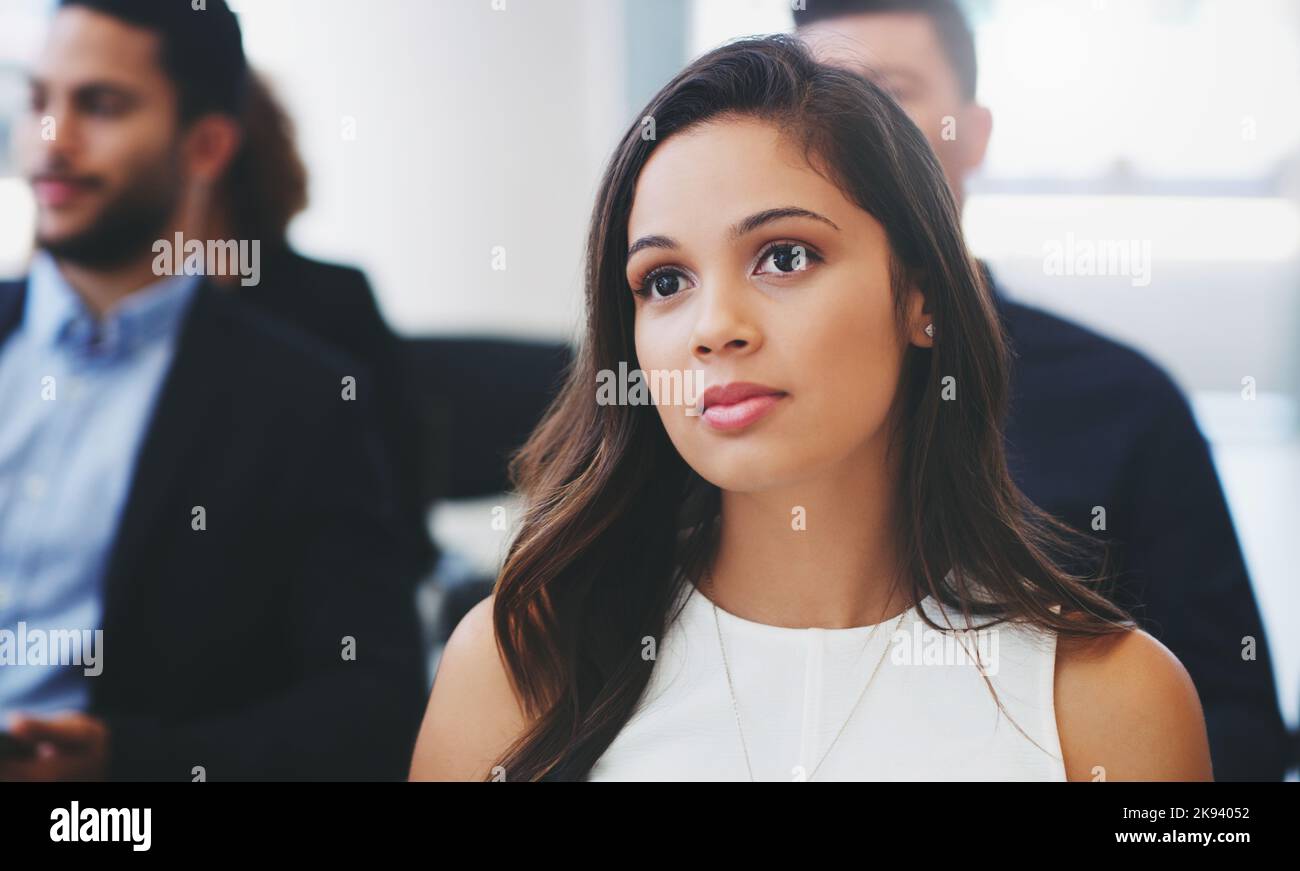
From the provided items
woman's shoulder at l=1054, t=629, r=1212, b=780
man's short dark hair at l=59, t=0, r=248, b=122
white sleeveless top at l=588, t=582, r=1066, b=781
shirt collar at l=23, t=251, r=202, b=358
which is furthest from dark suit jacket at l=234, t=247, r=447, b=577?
woman's shoulder at l=1054, t=629, r=1212, b=780

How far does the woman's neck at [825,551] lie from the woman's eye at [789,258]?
248 mm

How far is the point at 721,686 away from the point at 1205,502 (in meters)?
0.74

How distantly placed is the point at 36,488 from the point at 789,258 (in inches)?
43.2

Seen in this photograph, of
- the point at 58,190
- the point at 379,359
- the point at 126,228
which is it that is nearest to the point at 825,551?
the point at 379,359

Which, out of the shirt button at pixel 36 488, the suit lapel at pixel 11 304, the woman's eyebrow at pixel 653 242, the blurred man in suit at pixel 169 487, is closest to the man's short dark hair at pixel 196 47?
the blurred man in suit at pixel 169 487

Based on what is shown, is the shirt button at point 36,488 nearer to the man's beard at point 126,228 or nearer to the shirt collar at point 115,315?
the shirt collar at point 115,315

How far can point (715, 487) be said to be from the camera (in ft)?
4.95

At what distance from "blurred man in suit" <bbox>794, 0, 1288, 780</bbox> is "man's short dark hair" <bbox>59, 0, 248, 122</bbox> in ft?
2.59

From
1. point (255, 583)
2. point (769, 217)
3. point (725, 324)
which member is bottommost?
point (255, 583)

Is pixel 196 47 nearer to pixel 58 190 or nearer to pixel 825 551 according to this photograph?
→ pixel 58 190

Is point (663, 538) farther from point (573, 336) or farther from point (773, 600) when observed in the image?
point (573, 336)

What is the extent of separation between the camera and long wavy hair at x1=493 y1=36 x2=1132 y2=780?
132 centimetres

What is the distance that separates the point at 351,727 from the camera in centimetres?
165

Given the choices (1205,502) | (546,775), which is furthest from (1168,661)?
(546,775)
